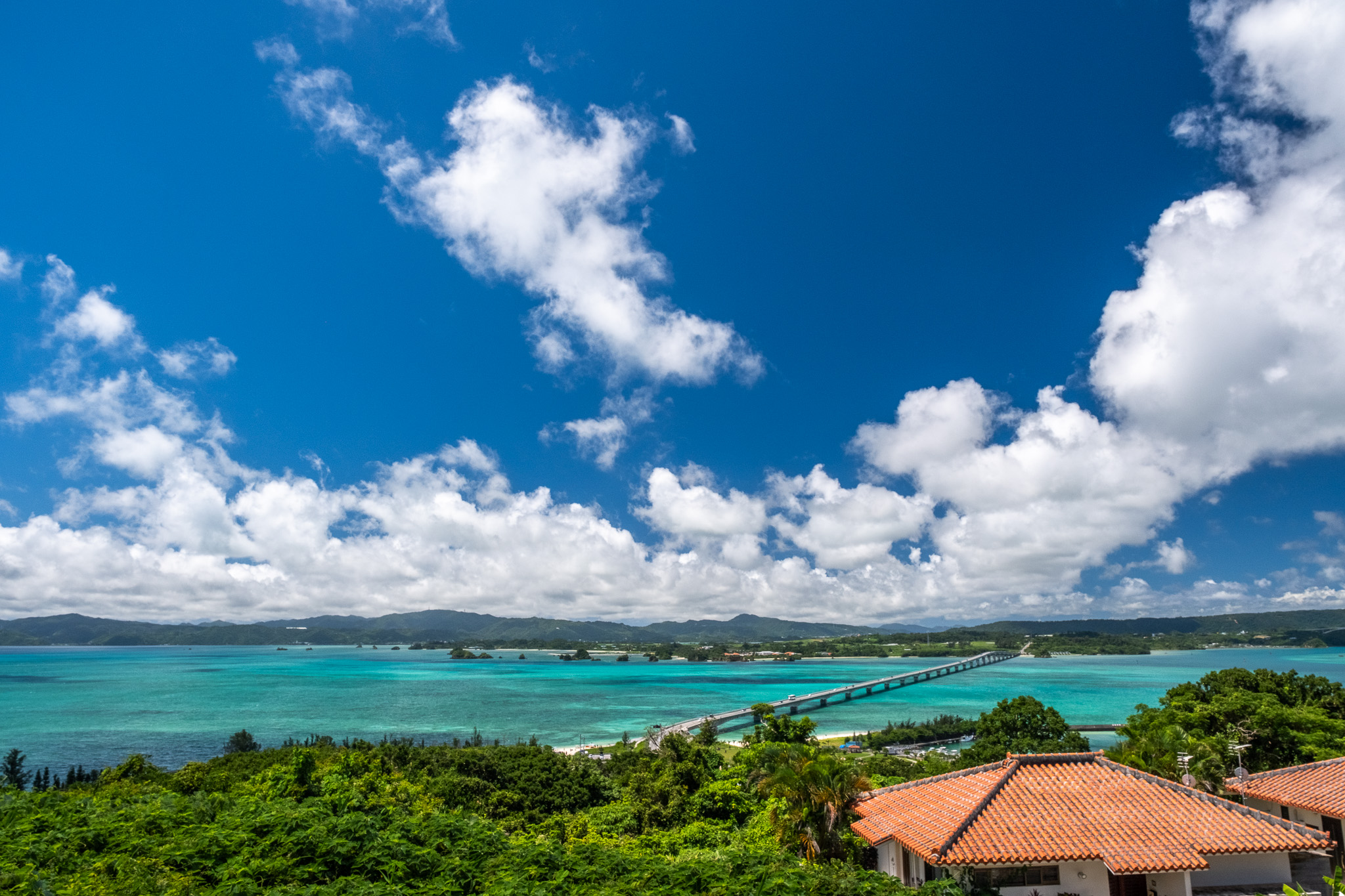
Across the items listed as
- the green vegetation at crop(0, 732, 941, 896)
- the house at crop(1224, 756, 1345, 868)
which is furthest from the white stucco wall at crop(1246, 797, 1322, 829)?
the green vegetation at crop(0, 732, 941, 896)

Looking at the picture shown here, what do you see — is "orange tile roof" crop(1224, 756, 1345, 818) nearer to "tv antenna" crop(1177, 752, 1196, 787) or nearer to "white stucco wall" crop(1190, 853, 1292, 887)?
"tv antenna" crop(1177, 752, 1196, 787)

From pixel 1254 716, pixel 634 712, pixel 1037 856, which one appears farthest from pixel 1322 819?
pixel 634 712

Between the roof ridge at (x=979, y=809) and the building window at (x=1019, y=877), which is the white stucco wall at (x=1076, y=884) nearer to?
the building window at (x=1019, y=877)

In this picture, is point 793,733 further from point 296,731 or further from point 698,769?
point 296,731

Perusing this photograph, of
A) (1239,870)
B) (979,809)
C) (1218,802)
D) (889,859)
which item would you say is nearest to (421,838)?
(889,859)

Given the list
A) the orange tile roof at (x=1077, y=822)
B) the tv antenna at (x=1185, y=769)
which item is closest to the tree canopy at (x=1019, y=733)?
the tv antenna at (x=1185, y=769)

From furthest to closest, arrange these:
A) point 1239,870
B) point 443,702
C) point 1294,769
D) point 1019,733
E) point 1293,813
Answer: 1. point 443,702
2. point 1019,733
3. point 1294,769
4. point 1293,813
5. point 1239,870

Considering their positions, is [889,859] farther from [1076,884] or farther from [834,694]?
[834,694]
